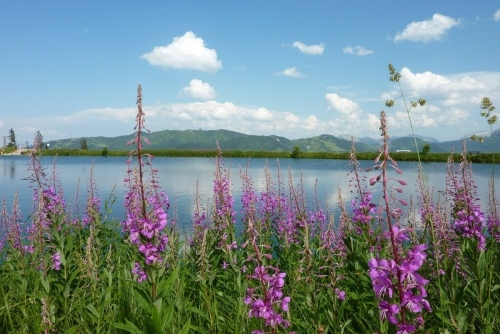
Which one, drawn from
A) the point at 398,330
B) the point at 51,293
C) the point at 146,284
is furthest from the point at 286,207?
the point at 398,330

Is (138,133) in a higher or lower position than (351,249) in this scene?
higher

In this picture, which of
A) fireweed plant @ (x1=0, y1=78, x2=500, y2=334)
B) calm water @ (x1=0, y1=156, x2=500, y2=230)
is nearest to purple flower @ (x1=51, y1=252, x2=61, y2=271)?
fireweed plant @ (x1=0, y1=78, x2=500, y2=334)

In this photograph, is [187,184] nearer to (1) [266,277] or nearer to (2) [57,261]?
(2) [57,261]

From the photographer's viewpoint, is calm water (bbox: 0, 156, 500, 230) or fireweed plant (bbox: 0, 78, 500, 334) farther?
calm water (bbox: 0, 156, 500, 230)

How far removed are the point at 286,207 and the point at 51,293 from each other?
6.13 meters

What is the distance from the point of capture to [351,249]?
21.7ft

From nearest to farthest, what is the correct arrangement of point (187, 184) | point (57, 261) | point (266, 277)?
point (266, 277), point (57, 261), point (187, 184)

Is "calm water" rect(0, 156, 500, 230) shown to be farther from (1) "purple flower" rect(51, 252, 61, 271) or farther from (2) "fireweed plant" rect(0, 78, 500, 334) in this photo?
(1) "purple flower" rect(51, 252, 61, 271)

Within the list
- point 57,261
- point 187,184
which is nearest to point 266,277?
point 57,261

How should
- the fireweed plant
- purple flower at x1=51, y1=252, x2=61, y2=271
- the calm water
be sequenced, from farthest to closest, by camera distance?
the calm water < purple flower at x1=51, y1=252, x2=61, y2=271 < the fireweed plant

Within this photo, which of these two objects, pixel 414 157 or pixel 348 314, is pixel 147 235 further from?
pixel 414 157

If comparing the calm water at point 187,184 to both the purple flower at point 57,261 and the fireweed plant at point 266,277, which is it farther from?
the purple flower at point 57,261

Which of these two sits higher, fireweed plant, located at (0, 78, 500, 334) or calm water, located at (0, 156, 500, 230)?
fireweed plant, located at (0, 78, 500, 334)

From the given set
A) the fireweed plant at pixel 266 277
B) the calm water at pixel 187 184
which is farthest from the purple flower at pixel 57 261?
the calm water at pixel 187 184
